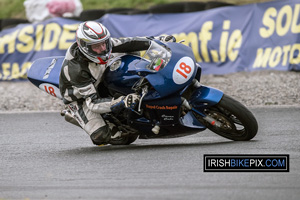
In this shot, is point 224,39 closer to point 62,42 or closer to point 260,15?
point 260,15

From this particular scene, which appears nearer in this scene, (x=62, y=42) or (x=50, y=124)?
(x=50, y=124)

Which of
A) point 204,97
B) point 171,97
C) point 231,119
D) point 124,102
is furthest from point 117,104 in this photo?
point 231,119

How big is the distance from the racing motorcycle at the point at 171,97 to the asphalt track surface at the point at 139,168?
0.23 m

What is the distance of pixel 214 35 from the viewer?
13859 millimetres

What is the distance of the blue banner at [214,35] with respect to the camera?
43.1 feet

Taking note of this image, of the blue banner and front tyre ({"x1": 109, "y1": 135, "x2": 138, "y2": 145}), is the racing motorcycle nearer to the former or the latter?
front tyre ({"x1": 109, "y1": 135, "x2": 138, "y2": 145})

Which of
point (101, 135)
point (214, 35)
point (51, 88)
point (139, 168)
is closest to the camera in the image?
point (139, 168)

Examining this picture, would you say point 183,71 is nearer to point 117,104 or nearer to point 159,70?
point 159,70

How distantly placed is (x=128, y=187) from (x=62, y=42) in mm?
10363

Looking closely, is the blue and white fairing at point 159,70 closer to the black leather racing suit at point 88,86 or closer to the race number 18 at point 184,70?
the race number 18 at point 184,70

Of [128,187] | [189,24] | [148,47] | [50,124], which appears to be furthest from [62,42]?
[128,187]

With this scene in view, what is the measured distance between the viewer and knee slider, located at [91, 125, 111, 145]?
7176mm

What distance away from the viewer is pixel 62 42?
15156 mm

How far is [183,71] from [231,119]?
0.76 m
